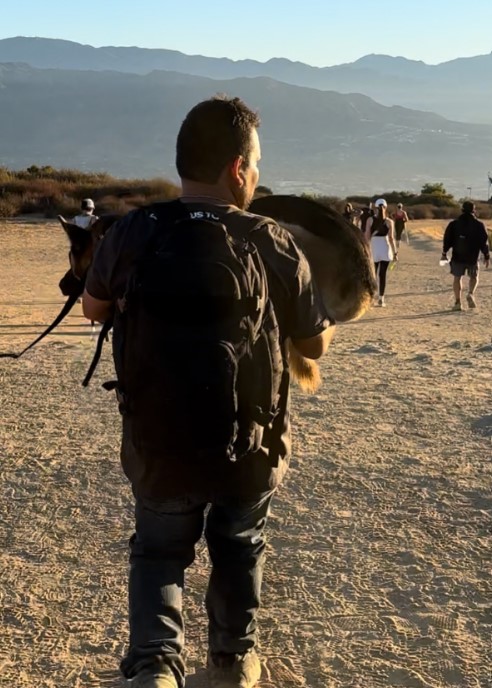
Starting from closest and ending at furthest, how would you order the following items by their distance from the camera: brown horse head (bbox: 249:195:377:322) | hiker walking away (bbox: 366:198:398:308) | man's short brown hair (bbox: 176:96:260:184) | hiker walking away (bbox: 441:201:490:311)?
man's short brown hair (bbox: 176:96:260:184) → brown horse head (bbox: 249:195:377:322) → hiker walking away (bbox: 441:201:490:311) → hiker walking away (bbox: 366:198:398:308)

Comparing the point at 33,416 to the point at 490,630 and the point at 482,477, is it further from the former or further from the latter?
the point at 490,630

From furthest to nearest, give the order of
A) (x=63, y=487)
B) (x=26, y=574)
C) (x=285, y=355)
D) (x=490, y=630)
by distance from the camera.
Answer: (x=63, y=487), (x=26, y=574), (x=490, y=630), (x=285, y=355)

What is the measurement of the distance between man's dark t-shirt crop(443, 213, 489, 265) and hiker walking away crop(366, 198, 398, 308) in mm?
949

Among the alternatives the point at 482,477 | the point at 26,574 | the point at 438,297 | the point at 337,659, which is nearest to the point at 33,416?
the point at 26,574

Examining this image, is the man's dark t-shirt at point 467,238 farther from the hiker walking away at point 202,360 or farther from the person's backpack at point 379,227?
the hiker walking away at point 202,360

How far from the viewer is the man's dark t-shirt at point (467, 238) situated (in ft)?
39.6

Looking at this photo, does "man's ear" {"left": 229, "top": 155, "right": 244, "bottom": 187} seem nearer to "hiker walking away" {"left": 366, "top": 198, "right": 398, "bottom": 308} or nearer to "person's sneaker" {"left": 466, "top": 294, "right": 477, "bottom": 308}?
"hiker walking away" {"left": 366, "top": 198, "right": 398, "bottom": 308}

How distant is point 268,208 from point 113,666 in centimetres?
165

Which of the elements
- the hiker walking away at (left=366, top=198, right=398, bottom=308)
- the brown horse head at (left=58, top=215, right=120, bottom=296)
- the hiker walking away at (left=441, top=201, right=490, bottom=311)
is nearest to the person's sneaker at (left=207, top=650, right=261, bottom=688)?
the brown horse head at (left=58, top=215, right=120, bottom=296)

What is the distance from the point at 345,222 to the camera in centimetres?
245

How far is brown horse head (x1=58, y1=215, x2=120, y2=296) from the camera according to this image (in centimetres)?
250

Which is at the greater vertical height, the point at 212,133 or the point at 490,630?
the point at 212,133

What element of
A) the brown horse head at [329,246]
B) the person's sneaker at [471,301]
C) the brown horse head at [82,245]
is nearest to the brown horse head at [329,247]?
the brown horse head at [329,246]

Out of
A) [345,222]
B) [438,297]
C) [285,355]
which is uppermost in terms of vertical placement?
[345,222]
